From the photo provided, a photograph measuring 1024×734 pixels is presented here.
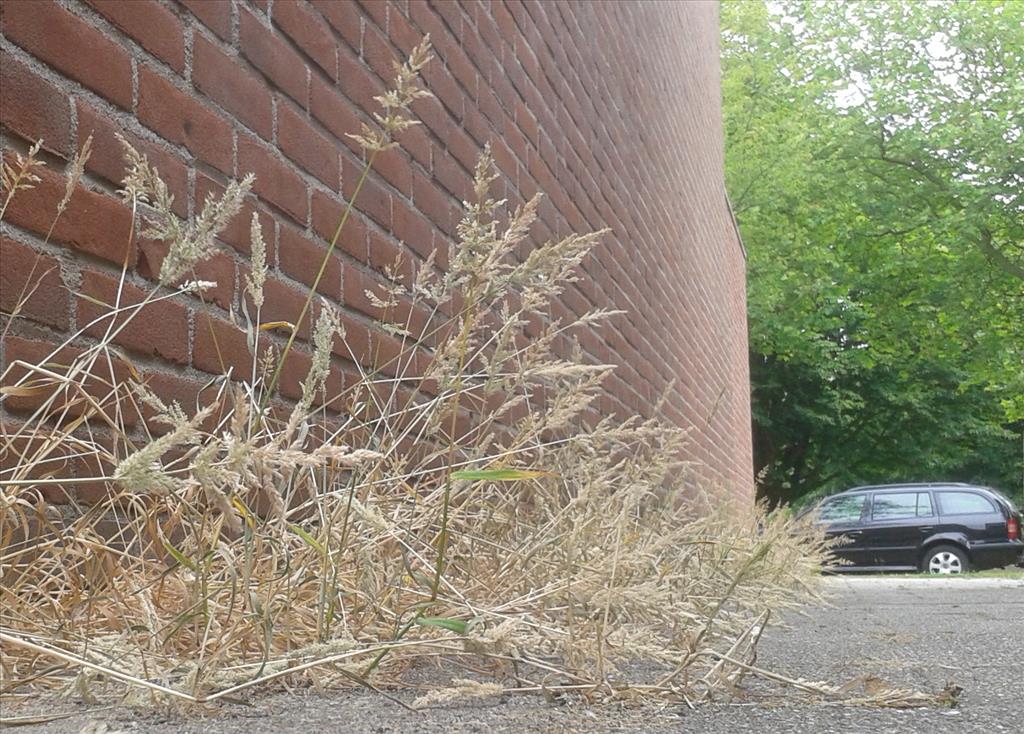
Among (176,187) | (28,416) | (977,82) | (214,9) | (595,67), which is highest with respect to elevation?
(977,82)

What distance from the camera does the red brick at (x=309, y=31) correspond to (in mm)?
2471

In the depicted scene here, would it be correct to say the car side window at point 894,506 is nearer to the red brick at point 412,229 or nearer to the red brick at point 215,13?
the red brick at point 412,229

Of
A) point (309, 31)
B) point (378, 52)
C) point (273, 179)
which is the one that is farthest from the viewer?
point (378, 52)

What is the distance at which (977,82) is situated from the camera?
65.4 feet

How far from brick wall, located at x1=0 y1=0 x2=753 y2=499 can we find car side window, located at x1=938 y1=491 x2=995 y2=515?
1090 centimetres

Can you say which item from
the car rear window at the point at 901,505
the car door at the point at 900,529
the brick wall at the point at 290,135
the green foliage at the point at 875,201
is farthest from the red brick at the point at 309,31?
the green foliage at the point at 875,201

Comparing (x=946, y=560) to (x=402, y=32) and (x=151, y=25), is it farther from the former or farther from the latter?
(x=151, y=25)

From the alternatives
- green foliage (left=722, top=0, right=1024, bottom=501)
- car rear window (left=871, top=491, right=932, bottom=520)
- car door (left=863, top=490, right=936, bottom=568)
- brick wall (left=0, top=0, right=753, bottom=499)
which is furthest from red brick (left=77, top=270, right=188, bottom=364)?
green foliage (left=722, top=0, right=1024, bottom=501)

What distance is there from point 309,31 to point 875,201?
19450 mm

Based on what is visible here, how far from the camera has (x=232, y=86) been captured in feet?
7.45

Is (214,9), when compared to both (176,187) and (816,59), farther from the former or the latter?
(816,59)

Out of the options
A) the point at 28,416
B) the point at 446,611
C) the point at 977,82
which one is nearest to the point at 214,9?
the point at 28,416

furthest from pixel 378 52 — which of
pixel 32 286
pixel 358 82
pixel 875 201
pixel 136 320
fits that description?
pixel 875 201

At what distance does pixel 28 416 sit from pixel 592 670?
959mm
